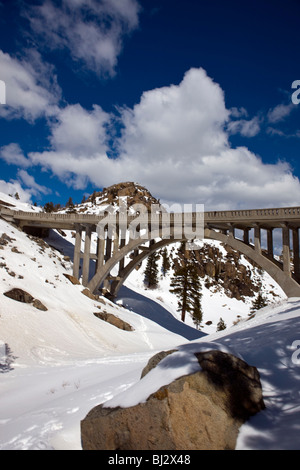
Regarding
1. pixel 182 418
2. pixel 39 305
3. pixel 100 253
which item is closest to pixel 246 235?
pixel 100 253

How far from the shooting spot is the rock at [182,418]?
12.0ft

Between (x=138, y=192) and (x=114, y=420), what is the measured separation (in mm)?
103227

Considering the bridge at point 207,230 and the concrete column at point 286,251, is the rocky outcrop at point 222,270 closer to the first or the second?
the bridge at point 207,230

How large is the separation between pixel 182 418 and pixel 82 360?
10470 mm

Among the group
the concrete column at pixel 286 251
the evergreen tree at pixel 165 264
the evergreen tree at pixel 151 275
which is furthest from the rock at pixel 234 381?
the evergreen tree at pixel 165 264

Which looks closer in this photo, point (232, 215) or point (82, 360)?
point (82, 360)

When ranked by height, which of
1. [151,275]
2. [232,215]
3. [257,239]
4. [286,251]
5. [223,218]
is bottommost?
[151,275]

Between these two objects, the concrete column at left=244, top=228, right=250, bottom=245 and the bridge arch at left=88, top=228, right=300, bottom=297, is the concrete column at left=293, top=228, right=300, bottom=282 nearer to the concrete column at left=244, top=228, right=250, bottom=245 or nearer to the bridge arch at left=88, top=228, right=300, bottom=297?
the bridge arch at left=88, top=228, right=300, bottom=297

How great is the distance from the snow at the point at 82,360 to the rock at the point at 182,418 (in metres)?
0.16

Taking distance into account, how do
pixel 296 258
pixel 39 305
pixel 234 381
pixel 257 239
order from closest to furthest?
pixel 234 381
pixel 39 305
pixel 296 258
pixel 257 239

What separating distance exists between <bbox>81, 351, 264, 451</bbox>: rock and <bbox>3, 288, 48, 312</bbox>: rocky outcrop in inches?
577

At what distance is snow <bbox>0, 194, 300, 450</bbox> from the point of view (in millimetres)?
4410

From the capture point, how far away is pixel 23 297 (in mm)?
17531

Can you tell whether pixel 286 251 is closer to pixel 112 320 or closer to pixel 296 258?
pixel 296 258
